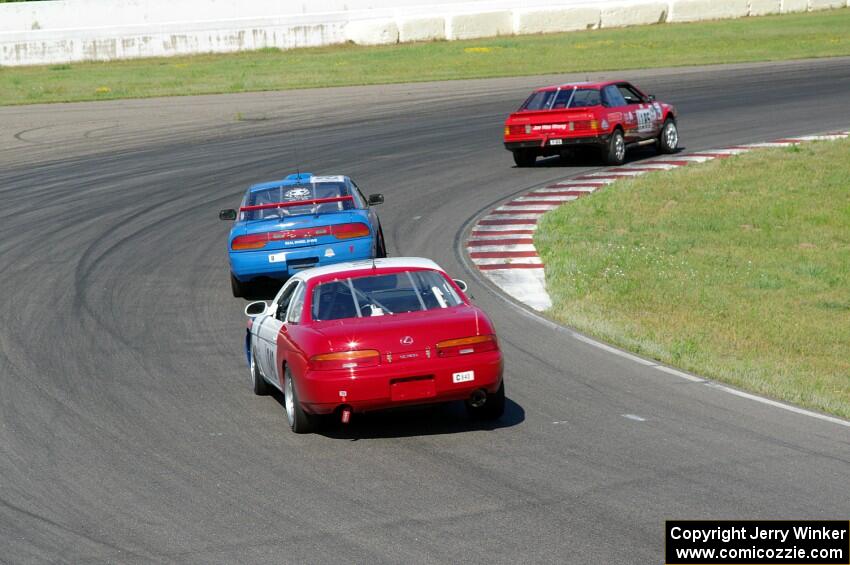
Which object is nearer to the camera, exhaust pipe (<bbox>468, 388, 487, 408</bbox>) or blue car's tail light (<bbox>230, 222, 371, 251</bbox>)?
exhaust pipe (<bbox>468, 388, 487, 408</bbox>)

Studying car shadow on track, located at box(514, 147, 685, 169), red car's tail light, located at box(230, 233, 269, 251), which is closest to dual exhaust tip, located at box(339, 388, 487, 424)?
red car's tail light, located at box(230, 233, 269, 251)

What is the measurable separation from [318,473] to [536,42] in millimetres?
44219

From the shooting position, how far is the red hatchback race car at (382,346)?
371 inches

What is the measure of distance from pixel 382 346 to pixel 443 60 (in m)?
39.6

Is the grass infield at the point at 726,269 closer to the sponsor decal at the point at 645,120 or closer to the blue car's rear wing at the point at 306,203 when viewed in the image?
the sponsor decal at the point at 645,120

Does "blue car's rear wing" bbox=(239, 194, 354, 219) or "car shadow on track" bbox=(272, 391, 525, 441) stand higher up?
"blue car's rear wing" bbox=(239, 194, 354, 219)

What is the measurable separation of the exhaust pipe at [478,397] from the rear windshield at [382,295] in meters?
0.80

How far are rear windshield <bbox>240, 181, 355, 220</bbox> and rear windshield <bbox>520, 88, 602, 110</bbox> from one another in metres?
9.09

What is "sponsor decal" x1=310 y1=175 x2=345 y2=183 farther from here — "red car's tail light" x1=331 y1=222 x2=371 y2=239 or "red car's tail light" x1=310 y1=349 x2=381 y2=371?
"red car's tail light" x1=310 y1=349 x2=381 y2=371

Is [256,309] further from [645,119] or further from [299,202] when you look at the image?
[645,119]

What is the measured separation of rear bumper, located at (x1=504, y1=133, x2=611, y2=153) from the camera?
24.1 meters

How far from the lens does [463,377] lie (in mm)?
9500

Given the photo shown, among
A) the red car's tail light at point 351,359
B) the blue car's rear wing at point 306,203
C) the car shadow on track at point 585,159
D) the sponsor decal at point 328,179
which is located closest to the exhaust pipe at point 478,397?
the red car's tail light at point 351,359

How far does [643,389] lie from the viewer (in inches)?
428
